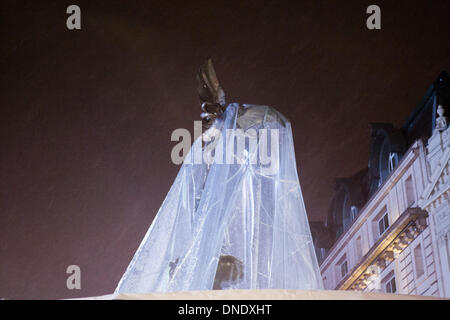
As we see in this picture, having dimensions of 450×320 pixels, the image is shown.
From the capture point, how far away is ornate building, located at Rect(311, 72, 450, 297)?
1858 centimetres

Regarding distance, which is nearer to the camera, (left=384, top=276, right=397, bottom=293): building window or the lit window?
(left=384, top=276, right=397, bottom=293): building window

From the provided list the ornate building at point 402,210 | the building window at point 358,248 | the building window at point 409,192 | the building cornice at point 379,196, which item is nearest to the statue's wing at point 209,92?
the ornate building at point 402,210

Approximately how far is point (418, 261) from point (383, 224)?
3.03m

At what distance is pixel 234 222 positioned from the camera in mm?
4129

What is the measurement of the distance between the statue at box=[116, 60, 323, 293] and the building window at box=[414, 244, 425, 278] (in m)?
17.1

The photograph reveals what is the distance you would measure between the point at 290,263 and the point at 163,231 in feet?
3.28

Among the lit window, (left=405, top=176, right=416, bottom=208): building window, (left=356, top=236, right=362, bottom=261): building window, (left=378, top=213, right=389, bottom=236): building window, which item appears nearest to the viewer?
(left=405, top=176, right=416, bottom=208): building window

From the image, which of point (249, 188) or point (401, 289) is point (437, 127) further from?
point (249, 188)

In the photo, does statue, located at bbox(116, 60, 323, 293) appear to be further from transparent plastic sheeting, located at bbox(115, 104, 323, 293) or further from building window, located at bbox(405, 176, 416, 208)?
building window, located at bbox(405, 176, 416, 208)

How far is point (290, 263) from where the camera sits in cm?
393

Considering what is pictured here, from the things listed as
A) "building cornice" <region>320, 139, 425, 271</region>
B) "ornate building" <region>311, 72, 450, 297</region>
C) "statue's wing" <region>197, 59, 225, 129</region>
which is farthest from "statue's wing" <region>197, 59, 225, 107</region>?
"building cornice" <region>320, 139, 425, 271</region>

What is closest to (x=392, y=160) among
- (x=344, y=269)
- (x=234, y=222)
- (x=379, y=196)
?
(x=379, y=196)

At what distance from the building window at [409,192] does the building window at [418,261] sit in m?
1.53

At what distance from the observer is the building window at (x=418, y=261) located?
2005cm
